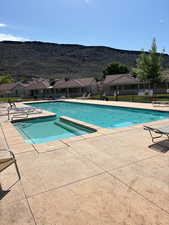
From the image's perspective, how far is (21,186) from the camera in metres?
2.68

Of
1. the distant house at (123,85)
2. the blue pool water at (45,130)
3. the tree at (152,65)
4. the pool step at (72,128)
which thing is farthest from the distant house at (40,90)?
the pool step at (72,128)

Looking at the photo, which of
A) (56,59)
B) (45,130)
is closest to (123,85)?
(45,130)

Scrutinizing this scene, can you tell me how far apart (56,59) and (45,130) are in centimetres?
9767

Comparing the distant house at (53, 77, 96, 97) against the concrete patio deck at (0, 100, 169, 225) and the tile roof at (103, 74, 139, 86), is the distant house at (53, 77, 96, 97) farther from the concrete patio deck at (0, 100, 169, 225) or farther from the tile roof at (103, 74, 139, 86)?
the concrete patio deck at (0, 100, 169, 225)

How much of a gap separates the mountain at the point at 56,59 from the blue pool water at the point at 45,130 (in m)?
68.6

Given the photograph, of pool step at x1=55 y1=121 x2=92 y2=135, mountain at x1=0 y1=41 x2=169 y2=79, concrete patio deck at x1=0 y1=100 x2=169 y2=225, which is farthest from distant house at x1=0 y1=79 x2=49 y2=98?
mountain at x1=0 y1=41 x2=169 y2=79

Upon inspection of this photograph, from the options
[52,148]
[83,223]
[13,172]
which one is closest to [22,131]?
[52,148]

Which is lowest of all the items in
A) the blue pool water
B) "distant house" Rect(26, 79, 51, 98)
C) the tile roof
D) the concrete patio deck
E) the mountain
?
the blue pool water

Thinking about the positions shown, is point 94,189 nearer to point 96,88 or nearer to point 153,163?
point 153,163

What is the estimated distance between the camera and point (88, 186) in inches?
103

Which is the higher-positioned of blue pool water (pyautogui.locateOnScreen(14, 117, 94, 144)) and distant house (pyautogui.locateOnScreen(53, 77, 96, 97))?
distant house (pyautogui.locateOnScreen(53, 77, 96, 97))

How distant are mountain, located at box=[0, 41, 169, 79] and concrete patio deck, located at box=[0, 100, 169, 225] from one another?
245ft

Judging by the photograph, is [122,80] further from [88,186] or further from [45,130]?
[88,186]

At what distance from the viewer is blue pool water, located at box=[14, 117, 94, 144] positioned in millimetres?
7420
